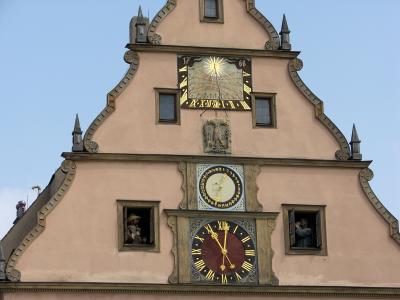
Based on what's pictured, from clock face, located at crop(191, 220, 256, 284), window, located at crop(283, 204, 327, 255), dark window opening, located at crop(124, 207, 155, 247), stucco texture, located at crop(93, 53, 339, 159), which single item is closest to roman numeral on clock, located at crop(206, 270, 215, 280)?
clock face, located at crop(191, 220, 256, 284)

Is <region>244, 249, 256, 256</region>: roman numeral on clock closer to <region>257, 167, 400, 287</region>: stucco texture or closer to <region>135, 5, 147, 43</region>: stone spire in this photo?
<region>257, 167, 400, 287</region>: stucco texture

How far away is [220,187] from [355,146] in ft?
9.30

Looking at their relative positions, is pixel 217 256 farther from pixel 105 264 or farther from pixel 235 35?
pixel 235 35

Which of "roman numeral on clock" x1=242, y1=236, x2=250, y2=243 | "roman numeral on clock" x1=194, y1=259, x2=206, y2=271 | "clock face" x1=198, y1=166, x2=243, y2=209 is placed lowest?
"roman numeral on clock" x1=194, y1=259, x2=206, y2=271

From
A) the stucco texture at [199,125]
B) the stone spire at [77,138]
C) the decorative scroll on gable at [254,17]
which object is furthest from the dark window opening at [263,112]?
the stone spire at [77,138]

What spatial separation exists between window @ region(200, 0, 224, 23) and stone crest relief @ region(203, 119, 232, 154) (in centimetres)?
211

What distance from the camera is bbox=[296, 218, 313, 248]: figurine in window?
30750mm

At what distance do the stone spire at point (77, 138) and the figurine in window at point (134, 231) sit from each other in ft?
5.18

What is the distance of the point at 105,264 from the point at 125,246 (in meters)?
0.51

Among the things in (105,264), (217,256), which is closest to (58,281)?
(105,264)

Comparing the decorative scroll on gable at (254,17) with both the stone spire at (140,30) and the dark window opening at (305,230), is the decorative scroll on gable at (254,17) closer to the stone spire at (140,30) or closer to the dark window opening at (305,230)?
the stone spire at (140,30)

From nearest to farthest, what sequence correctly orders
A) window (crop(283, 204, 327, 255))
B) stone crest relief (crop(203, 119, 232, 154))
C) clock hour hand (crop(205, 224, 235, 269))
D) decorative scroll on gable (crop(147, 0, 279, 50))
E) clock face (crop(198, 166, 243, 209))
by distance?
clock hour hand (crop(205, 224, 235, 269))
clock face (crop(198, 166, 243, 209))
window (crop(283, 204, 327, 255))
stone crest relief (crop(203, 119, 232, 154))
decorative scroll on gable (crop(147, 0, 279, 50))

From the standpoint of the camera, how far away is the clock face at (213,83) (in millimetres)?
30969

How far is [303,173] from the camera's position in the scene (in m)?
31.0
